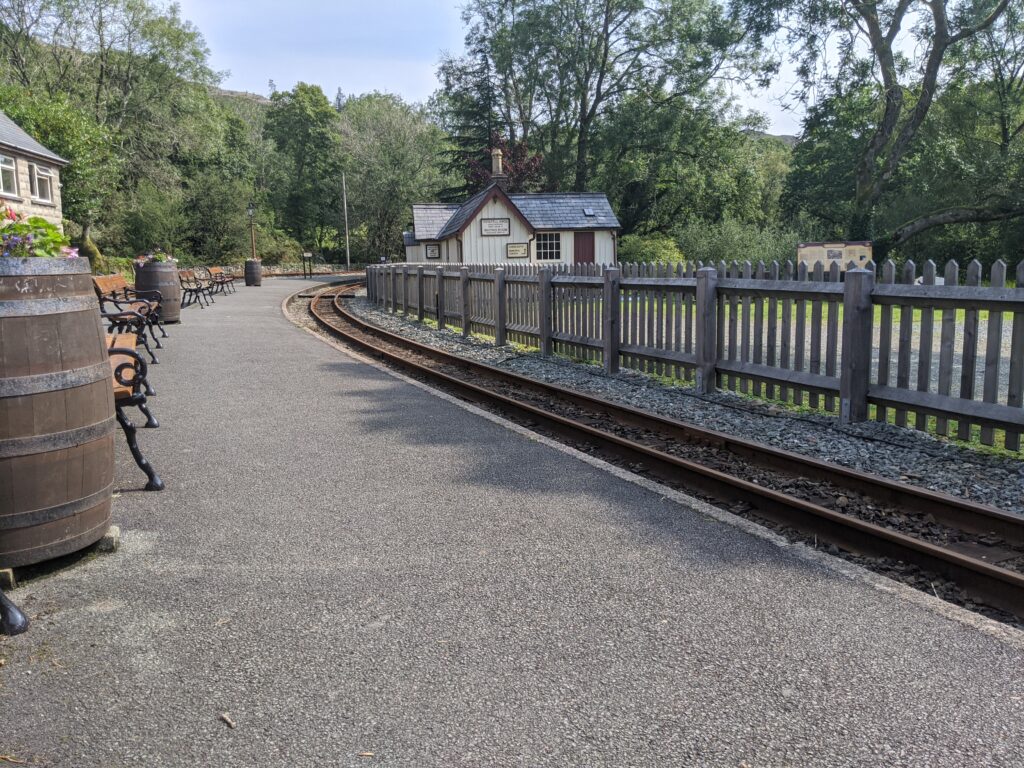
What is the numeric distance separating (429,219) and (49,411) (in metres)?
41.7

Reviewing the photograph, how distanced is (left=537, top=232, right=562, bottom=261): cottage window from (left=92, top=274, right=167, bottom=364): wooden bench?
80.6 ft

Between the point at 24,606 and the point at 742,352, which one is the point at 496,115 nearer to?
the point at 742,352

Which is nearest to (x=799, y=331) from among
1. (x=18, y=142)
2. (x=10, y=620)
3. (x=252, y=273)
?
(x=10, y=620)

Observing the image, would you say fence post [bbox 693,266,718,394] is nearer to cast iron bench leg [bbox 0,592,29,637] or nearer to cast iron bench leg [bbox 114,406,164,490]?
cast iron bench leg [bbox 114,406,164,490]

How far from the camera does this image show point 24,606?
356cm

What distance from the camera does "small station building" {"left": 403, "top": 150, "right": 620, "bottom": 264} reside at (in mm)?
36844

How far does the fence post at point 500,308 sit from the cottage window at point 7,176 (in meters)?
18.4

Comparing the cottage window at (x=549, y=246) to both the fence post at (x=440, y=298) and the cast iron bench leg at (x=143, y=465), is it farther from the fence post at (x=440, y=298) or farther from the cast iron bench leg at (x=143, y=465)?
the cast iron bench leg at (x=143, y=465)

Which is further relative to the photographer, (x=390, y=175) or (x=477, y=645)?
(x=390, y=175)

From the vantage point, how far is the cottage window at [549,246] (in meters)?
39.7

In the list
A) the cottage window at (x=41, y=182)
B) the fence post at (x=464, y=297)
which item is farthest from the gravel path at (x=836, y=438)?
the cottage window at (x=41, y=182)

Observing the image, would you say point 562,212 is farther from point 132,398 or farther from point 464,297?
point 132,398

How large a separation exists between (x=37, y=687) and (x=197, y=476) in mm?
2783

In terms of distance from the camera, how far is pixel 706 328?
847 centimetres
